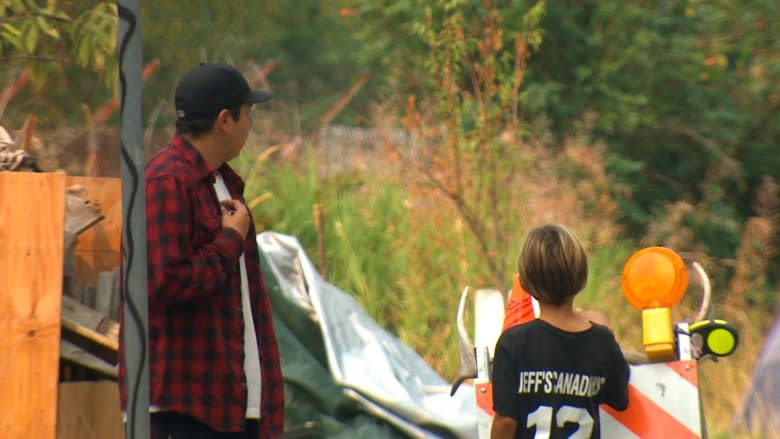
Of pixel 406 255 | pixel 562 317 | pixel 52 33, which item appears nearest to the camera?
pixel 562 317

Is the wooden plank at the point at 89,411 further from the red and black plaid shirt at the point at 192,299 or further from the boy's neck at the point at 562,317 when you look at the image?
the boy's neck at the point at 562,317

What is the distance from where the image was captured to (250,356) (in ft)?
13.1

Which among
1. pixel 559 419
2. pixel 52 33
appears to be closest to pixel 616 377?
pixel 559 419

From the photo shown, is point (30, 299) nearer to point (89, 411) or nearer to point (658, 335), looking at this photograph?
point (89, 411)

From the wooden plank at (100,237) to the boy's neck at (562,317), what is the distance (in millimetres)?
1985

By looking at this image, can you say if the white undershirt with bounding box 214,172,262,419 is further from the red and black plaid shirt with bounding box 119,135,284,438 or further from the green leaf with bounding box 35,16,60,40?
the green leaf with bounding box 35,16,60,40

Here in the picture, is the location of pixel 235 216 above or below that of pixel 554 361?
above

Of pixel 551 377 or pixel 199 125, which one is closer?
pixel 551 377

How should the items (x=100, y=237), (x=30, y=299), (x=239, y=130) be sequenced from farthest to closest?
(x=100, y=237)
(x=30, y=299)
(x=239, y=130)

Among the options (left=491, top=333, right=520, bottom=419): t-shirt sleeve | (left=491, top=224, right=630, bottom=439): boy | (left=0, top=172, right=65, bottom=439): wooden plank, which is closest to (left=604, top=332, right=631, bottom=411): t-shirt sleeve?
(left=491, top=224, right=630, bottom=439): boy

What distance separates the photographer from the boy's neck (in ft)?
12.5

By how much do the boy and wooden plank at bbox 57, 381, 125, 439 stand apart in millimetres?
1652

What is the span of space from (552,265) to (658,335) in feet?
1.34

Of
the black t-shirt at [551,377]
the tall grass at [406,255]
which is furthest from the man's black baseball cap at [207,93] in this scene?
the tall grass at [406,255]
